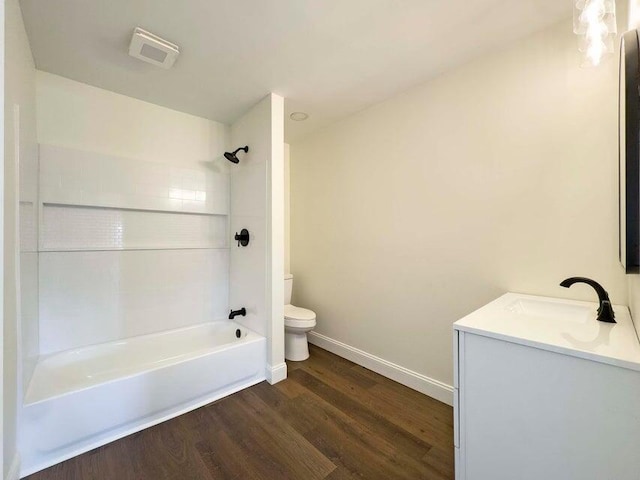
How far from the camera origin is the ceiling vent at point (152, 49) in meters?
1.54

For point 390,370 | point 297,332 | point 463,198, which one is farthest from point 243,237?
point 463,198

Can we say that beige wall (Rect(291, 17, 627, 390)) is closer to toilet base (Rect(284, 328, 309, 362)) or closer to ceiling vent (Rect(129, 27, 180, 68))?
toilet base (Rect(284, 328, 309, 362))

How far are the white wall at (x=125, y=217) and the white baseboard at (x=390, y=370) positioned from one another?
1123mm

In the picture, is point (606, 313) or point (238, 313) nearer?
point (606, 313)

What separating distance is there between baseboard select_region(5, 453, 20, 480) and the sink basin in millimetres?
2316

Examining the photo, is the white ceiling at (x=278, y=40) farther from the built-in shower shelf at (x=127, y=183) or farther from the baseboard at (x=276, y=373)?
the baseboard at (x=276, y=373)

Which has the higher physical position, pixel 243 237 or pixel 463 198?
pixel 463 198

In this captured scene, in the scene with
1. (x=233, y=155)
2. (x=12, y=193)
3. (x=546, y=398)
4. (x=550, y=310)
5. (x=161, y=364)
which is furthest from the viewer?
(x=233, y=155)

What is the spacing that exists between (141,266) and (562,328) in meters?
2.75

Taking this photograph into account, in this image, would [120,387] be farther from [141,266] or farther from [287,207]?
[287,207]

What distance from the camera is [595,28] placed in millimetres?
1062

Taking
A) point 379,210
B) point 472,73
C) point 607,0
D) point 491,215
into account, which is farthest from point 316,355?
point 607,0

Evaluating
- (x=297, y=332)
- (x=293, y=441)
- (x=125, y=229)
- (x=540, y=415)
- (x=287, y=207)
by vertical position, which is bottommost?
(x=293, y=441)

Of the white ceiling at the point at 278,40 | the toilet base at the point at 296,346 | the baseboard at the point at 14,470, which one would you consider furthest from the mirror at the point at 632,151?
the baseboard at the point at 14,470
